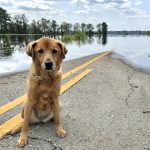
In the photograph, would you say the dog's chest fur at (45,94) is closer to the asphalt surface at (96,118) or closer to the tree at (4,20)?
the asphalt surface at (96,118)

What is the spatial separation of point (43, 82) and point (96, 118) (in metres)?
1.53

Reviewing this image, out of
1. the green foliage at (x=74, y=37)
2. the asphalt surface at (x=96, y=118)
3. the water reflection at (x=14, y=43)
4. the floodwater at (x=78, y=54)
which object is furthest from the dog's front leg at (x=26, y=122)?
the green foliage at (x=74, y=37)

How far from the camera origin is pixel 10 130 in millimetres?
5324

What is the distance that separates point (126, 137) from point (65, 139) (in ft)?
2.90

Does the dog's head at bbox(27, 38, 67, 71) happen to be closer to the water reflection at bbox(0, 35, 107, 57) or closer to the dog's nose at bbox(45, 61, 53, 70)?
the dog's nose at bbox(45, 61, 53, 70)

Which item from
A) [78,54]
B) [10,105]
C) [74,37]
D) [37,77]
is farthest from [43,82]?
[74,37]

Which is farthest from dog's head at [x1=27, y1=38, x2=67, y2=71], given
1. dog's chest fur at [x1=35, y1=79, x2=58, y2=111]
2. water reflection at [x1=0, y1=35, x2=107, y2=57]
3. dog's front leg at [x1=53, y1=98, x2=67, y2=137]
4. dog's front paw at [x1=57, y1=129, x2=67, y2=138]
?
water reflection at [x1=0, y1=35, x2=107, y2=57]

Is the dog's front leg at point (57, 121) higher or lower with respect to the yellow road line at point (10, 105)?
higher

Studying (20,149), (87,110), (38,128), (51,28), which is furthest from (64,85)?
(51,28)

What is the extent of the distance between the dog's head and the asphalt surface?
3.56 feet

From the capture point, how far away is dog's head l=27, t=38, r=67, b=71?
4633 millimetres

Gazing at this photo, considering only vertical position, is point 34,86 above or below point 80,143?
above

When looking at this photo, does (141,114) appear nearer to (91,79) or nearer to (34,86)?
(34,86)

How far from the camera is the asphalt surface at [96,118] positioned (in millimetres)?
4973
